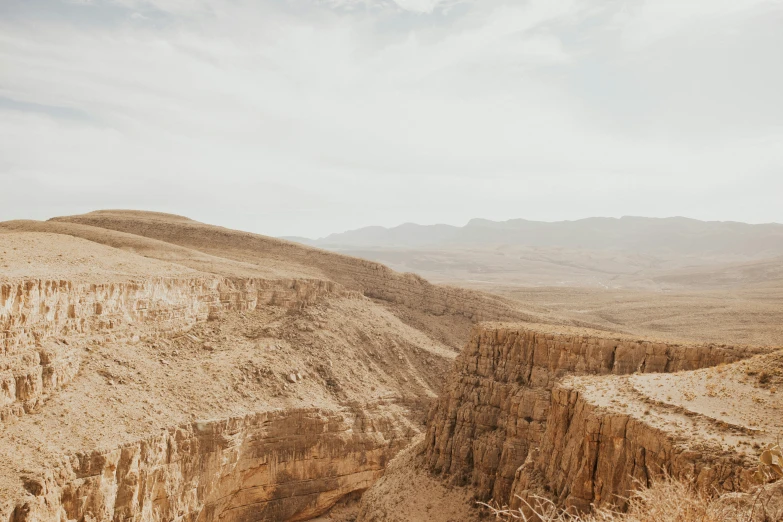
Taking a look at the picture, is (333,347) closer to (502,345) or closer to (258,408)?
(258,408)

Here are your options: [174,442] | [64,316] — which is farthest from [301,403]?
[64,316]

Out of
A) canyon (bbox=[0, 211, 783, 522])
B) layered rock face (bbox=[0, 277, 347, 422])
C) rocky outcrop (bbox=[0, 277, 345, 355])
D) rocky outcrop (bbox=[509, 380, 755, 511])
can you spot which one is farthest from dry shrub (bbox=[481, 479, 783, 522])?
rocky outcrop (bbox=[0, 277, 345, 355])

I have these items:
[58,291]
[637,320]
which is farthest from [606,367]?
[637,320]

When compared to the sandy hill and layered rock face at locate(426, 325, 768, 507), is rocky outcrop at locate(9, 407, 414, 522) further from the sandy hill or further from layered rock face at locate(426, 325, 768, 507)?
layered rock face at locate(426, 325, 768, 507)

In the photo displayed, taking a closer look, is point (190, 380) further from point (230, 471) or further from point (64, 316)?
point (64, 316)

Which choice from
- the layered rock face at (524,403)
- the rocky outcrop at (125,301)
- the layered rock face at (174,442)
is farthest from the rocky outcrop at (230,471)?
the layered rock face at (524,403)
